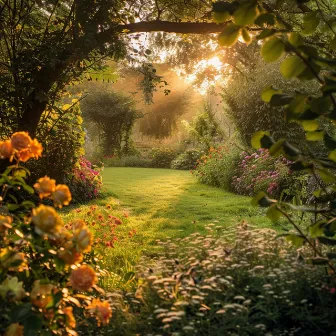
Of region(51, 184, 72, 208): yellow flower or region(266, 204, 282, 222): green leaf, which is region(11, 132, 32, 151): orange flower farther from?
region(266, 204, 282, 222): green leaf

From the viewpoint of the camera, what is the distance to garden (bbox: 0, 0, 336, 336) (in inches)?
59.9

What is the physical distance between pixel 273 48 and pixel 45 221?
38.3 inches

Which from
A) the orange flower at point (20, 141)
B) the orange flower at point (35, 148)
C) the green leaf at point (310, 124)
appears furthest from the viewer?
the orange flower at point (35, 148)

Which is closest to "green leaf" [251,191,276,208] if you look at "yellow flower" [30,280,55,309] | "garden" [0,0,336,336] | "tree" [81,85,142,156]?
"garden" [0,0,336,336]

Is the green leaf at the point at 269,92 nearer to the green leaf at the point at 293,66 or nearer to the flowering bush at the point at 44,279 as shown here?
the green leaf at the point at 293,66

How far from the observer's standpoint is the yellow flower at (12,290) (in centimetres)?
148

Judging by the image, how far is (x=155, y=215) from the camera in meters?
7.49

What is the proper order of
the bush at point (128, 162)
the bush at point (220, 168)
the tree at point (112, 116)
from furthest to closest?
the tree at point (112, 116)
the bush at point (128, 162)
the bush at point (220, 168)

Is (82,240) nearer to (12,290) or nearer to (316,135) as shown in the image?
(12,290)

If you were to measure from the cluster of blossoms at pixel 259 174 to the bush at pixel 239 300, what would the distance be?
5.42 m

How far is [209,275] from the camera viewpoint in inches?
115

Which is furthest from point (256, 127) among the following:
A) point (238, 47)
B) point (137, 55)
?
point (137, 55)

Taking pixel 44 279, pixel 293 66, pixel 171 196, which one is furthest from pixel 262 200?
pixel 171 196

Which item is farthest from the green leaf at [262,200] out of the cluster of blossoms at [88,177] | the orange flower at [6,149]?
the cluster of blossoms at [88,177]
